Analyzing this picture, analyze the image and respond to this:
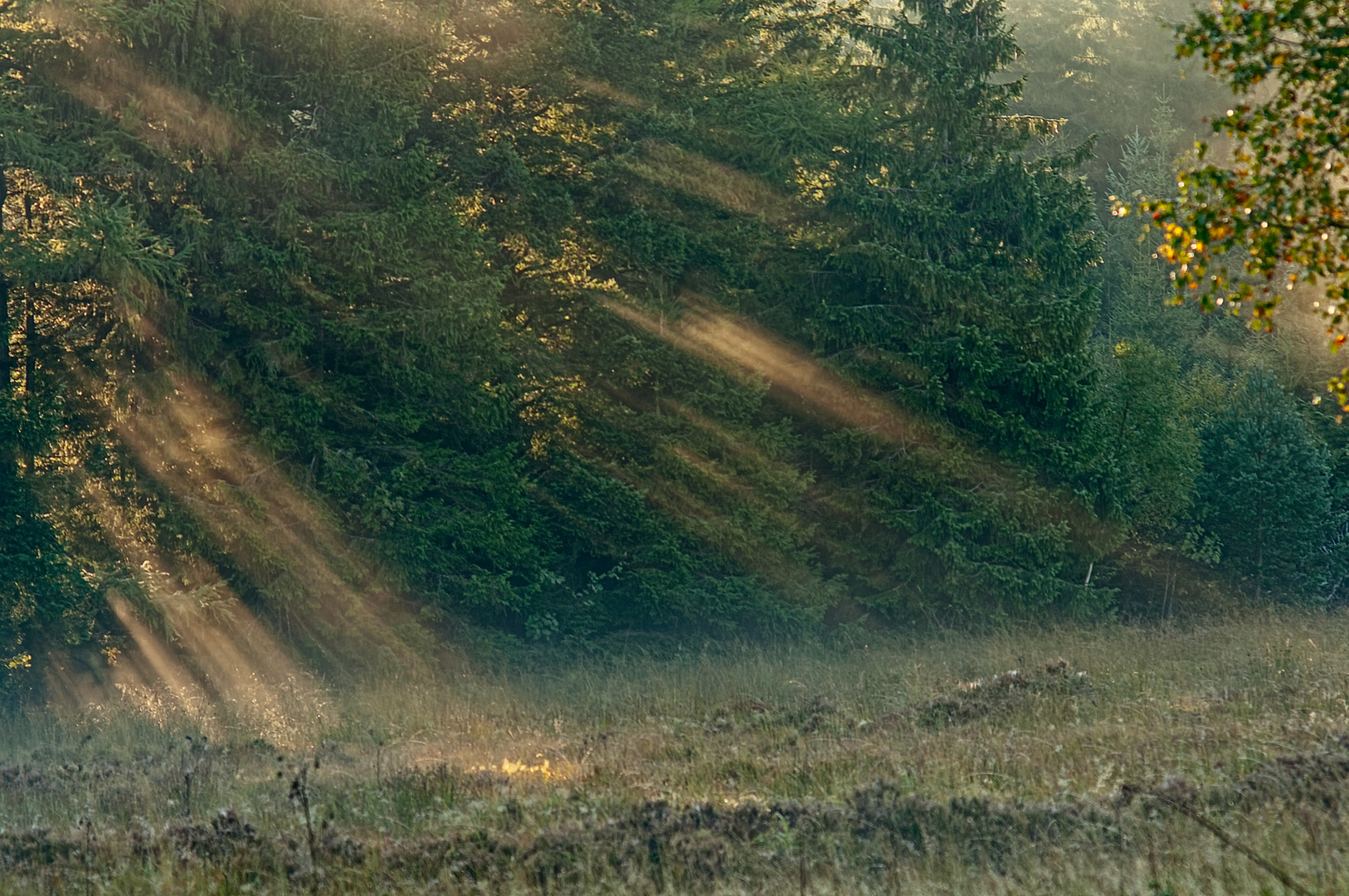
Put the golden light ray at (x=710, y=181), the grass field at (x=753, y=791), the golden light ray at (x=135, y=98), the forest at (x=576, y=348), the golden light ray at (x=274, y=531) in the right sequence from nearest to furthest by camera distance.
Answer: the grass field at (x=753, y=791)
the golden light ray at (x=135, y=98)
the forest at (x=576, y=348)
the golden light ray at (x=274, y=531)
the golden light ray at (x=710, y=181)

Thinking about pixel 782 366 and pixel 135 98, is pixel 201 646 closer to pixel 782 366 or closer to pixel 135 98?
pixel 135 98

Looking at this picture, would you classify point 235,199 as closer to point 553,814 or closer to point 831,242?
point 831,242

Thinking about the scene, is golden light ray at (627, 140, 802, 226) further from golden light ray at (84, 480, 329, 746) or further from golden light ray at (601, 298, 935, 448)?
golden light ray at (84, 480, 329, 746)

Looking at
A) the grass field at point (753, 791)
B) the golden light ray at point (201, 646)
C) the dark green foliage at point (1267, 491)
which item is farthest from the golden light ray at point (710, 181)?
the dark green foliage at point (1267, 491)

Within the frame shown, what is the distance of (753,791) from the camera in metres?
8.86

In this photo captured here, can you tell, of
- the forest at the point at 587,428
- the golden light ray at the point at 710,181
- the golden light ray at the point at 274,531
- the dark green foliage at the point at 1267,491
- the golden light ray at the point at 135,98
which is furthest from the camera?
the dark green foliage at the point at 1267,491

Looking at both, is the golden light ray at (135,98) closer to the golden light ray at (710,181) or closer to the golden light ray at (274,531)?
the golden light ray at (274,531)

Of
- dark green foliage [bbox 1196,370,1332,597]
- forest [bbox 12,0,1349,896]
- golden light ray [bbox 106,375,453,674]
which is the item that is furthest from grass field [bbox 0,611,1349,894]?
dark green foliage [bbox 1196,370,1332,597]

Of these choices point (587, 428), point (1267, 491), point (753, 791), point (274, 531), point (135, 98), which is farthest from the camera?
point (1267, 491)

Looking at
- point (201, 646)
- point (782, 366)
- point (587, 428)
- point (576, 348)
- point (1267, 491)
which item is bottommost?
point (201, 646)

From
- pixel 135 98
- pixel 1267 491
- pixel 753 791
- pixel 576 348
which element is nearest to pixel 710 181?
pixel 576 348

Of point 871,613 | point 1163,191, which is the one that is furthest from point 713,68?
point 1163,191

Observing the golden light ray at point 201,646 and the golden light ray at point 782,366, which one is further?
the golden light ray at point 782,366

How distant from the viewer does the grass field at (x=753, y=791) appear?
263 inches
